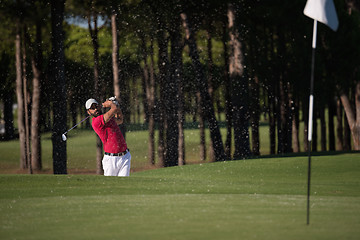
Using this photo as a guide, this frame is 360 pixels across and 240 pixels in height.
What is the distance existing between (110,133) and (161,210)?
197 inches

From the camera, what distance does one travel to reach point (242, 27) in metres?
30.4

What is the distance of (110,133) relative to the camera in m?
13.9

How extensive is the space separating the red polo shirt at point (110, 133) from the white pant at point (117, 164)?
0.21m

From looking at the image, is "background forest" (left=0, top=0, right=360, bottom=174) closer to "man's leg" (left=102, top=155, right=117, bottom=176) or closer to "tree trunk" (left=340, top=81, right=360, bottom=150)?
"tree trunk" (left=340, top=81, right=360, bottom=150)

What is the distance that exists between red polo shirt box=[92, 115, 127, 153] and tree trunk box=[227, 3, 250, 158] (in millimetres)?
14508

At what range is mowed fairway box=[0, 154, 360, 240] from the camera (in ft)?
24.5

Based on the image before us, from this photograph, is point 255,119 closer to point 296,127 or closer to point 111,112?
point 296,127

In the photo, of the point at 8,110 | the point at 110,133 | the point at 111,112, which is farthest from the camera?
the point at 8,110

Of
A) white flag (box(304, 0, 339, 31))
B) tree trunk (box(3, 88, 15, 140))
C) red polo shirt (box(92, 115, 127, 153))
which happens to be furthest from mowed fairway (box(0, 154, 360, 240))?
tree trunk (box(3, 88, 15, 140))

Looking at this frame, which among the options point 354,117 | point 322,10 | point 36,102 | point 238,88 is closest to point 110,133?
point 322,10

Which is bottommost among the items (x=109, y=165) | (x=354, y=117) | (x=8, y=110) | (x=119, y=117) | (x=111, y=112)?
(x=109, y=165)

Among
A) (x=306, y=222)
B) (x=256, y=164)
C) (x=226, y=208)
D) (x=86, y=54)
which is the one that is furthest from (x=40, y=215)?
(x=86, y=54)

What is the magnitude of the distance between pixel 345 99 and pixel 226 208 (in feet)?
74.5

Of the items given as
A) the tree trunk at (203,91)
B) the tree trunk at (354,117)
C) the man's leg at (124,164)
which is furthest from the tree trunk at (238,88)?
the man's leg at (124,164)
